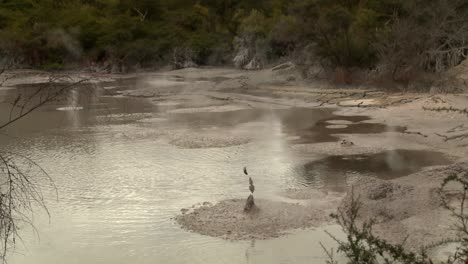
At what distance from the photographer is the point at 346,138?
16031 millimetres

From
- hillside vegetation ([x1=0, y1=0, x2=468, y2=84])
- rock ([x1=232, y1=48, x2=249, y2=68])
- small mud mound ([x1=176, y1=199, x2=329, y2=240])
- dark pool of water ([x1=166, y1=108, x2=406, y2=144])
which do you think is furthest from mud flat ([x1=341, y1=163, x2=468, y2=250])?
rock ([x1=232, y1=48, x2=249, y2=68])

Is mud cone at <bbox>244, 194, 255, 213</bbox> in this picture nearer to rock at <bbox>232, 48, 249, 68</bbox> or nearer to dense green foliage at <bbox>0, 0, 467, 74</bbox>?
dense green foliage at <bbox>0, 0, 467, 74</bbox>

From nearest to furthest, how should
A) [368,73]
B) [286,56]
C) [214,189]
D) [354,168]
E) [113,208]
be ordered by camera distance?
[113,208]
[214,189]
[354,168]
[368,73]
[286,56]

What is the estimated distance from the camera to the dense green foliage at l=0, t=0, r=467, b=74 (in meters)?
26.6

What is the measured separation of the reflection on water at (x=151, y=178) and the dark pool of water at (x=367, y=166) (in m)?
0.09

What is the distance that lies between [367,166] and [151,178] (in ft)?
15.4

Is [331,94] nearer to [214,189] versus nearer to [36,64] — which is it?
[214,189]

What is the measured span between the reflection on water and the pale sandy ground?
578 millimetres

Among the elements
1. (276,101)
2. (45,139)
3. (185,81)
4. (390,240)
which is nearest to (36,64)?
(185,81)

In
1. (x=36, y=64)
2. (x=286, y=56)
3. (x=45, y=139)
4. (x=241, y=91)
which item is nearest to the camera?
(x=45, y=139)

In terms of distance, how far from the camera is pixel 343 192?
10.8 m

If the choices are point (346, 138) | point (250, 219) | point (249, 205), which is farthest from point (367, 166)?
point (250, 219)

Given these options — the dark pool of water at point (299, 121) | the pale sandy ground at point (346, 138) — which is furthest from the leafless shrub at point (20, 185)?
the dark pool of water at point (299, 121)

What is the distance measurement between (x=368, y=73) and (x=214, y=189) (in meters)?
17.6
